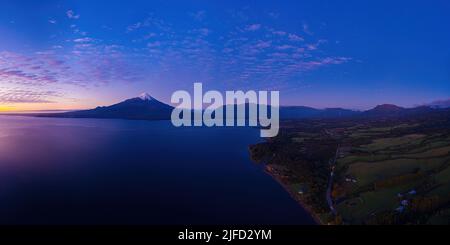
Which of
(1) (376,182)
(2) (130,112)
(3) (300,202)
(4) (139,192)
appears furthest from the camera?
(2) (130,112)

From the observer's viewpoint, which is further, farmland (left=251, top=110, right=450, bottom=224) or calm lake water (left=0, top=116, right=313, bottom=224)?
calm lake water (left=0, top=116, right=313, bottom=224)

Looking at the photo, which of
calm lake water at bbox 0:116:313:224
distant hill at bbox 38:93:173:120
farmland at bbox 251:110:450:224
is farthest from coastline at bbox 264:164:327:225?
distant hill at bbox 38:93:173:120

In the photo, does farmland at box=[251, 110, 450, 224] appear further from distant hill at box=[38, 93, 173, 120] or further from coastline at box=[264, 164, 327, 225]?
distant hill at box=[38, 93, 173, 120]

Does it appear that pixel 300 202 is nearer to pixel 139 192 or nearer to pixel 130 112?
pixel 139 192

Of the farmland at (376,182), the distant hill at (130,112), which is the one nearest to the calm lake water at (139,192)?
the farmland at (376,182)

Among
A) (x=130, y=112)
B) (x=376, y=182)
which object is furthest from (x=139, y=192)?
(x=130, y=112)

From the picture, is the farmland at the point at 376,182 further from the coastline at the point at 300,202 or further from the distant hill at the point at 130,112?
the distant hill at the point at 130,112
